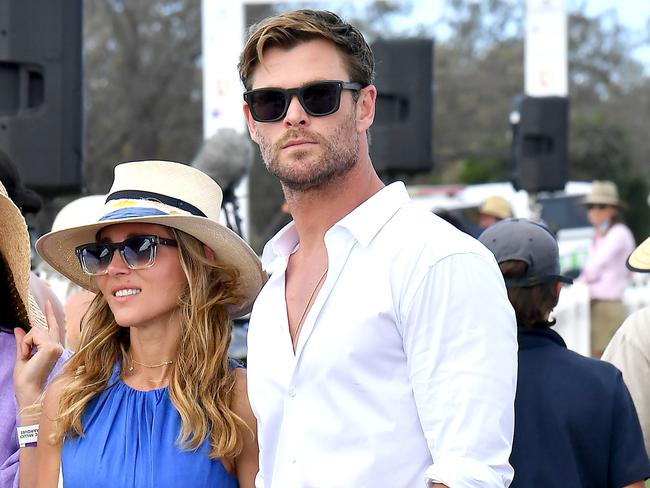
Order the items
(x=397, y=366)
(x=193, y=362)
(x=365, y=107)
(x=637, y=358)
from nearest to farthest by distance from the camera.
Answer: (x=397, y=366) < (x=365, y=107) < (x=193, y=362) < (x=637, y=358)

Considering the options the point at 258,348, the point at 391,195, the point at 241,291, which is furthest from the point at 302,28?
the point at 241,291

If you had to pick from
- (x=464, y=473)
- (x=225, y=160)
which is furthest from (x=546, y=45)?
(x=464, y=473)

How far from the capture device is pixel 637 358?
3652 mm

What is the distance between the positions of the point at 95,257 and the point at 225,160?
3.92 metres

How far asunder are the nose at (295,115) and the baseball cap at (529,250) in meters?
1.09

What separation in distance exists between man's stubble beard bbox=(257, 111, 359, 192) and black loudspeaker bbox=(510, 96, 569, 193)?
35.5 ft

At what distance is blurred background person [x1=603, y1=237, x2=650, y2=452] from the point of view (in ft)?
11.9

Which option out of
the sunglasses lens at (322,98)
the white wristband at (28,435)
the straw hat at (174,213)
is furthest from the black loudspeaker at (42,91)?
the sunglasses lens at (322,98)

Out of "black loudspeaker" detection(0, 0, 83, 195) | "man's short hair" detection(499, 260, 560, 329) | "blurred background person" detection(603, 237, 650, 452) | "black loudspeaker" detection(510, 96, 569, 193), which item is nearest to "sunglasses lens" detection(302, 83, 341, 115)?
"man's short hair" detection(499, 260, 560, 329)

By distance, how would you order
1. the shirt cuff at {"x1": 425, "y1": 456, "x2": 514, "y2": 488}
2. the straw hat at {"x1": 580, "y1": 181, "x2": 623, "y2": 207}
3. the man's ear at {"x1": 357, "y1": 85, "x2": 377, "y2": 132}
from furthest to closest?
the straw hat at {"x1": 580, "y1": 181, "x2": 623, "y2": 207}, the man's ear at {"x1": 357, "y1": 85, "x2": 377, "y2": 132}, the shirt cuff at {"x1": 425, "y1": 456, "x2": 514, "y2": 488}

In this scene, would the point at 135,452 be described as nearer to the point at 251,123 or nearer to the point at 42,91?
the point at 251,123

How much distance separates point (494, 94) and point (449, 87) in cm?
128

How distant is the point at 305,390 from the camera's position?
2342 mm

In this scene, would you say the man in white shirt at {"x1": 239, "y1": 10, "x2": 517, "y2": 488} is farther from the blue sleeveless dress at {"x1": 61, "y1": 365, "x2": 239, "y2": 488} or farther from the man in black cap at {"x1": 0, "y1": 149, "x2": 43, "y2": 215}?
the man in black cap at {"x1": 0, "y1": 149, "x2": 43, "y2": 215}
